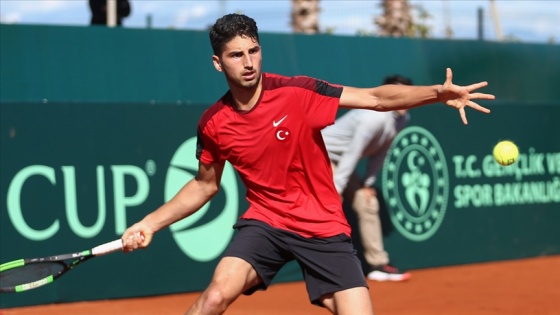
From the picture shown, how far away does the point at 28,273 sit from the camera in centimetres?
543

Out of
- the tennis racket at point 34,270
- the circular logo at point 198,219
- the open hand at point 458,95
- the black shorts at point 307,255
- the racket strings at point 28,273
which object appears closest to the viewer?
the open hand at point 458,95

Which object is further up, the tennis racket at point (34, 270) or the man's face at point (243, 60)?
the man's face at point (243, 60)

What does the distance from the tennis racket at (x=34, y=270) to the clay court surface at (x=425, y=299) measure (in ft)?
8.87

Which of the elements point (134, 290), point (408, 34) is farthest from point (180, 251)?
point (408, 34)

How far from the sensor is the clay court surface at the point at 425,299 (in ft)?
26.8

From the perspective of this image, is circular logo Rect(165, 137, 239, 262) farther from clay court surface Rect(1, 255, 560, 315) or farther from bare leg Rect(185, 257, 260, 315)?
bare leg Rect(185, 257, 260, 315)

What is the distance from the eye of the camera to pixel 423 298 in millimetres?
8820

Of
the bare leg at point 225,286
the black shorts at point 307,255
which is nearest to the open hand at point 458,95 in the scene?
the black shorts at point 307,255

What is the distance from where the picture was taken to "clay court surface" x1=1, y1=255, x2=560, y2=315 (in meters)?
8.16

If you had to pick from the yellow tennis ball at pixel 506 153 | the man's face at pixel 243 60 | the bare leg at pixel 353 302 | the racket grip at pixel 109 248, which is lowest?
the bare leg at pixel 353 302

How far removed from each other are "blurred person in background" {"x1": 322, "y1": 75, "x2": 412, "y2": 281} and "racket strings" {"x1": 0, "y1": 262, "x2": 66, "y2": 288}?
3.89m

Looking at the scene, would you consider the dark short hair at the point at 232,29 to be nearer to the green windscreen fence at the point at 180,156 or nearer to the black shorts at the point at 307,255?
the black shorts at the point at 307,255

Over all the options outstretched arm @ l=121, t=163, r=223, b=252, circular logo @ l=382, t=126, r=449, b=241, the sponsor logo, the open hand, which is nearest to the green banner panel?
circular logo @ l=382, t=126, r=449, b=241

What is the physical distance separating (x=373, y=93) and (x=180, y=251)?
4167mm
